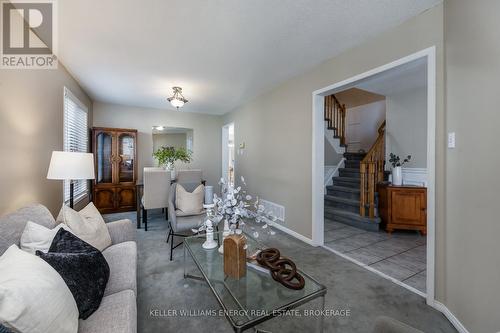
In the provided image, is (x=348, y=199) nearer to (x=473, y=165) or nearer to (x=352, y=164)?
(x=352, y=164)

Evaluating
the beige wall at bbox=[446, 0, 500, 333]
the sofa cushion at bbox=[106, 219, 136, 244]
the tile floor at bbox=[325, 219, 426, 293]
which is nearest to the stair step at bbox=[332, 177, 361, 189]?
the tile floor at bbox=[325, 219, 426, 293]

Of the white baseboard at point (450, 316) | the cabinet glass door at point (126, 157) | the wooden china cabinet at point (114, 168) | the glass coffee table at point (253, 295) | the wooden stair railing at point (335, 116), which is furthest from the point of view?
the wooden stair railing at point (335, 116)

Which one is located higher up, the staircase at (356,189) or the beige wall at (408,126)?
the beige wall at (408,126)

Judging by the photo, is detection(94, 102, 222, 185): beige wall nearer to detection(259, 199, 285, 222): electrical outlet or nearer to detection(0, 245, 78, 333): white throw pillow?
detection(259, 199, 285, 222): electrical outlet

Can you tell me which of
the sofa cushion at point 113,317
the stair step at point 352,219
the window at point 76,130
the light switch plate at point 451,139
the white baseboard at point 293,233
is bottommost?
the white baseboard at point 293,233

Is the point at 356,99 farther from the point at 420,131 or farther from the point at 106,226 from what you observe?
the point at 106,226

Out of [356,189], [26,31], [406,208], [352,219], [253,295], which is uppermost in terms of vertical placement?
[26,31]

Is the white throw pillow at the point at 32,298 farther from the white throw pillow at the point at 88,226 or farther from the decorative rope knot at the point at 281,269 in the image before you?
the decorative rope knot at the point at 281,269

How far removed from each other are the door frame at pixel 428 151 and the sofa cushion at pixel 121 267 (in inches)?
89.9

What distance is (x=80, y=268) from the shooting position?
118cm

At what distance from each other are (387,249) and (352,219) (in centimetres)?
103

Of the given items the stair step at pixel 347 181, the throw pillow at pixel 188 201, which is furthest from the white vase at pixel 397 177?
the throw pillow at pixel 188 201

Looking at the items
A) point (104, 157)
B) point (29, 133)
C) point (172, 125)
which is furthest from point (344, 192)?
point (104, 157)

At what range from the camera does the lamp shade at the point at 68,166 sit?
2061 millimetres
